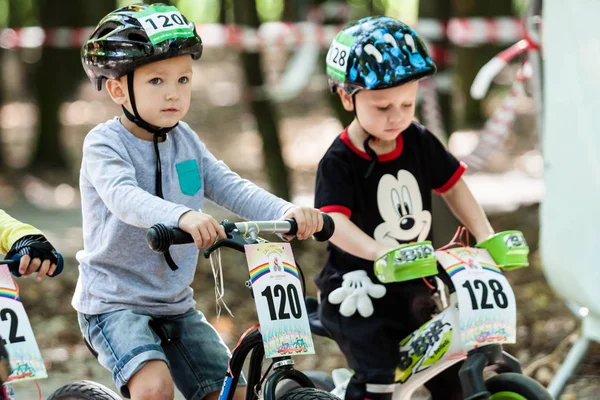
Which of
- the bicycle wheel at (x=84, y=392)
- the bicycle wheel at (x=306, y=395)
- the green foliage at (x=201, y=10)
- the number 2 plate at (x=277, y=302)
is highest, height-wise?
the number 2 plate at (x=277, y=302)

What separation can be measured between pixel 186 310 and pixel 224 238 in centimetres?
64

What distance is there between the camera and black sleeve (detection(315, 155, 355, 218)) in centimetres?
460

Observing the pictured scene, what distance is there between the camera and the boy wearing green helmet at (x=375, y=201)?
15.0 ft

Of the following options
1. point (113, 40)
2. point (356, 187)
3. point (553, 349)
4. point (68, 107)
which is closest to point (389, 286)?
point (356, 187)

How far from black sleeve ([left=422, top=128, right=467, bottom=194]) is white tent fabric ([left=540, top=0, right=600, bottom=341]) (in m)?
0.60

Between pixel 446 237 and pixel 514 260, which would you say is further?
pixel 446 237

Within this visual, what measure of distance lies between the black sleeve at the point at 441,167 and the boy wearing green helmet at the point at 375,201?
43mm

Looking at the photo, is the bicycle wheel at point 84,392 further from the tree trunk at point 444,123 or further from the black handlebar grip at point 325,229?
the tree trunk at point 444,123

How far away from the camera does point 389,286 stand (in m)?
Answer: 4.65

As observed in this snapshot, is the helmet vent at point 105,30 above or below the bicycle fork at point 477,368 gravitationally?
above

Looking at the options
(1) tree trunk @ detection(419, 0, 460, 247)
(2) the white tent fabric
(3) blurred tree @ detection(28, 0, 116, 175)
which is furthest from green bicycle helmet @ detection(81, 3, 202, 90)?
(3) blurred tree @ detection(28, 0, 116, 175)

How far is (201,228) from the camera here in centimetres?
353

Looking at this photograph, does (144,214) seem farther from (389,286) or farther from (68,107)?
(68,107)

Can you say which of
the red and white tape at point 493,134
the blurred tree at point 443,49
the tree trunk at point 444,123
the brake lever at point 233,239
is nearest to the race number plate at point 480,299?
the brake lever at point 233,239
